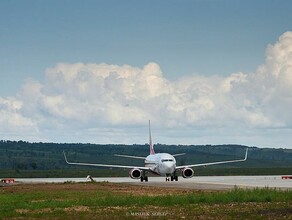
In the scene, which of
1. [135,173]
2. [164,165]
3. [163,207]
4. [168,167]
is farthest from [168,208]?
[135,173]

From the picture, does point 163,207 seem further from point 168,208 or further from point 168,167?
point 168,167

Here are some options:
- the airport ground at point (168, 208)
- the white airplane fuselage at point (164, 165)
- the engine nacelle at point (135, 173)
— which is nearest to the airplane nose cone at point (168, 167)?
the white airplane fuselage at point (164, 165)

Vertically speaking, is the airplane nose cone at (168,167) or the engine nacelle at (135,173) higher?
the airplane nose cone at (168,167)

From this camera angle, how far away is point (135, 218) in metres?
38.0

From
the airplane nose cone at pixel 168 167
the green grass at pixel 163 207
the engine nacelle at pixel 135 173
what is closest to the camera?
the green grass at pixel 163 207

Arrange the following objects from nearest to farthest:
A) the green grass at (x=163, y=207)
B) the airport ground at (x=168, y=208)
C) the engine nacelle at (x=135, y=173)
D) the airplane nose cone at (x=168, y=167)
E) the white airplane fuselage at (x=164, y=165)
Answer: the airport ground at (x=168, y=208) → the green grass at (x=163, y=207) → the airplane nose cone at (x=168, y=167) → the white airplane fuselage at (x=164, y=165) → the engine nacelle at (x=135, y=173)

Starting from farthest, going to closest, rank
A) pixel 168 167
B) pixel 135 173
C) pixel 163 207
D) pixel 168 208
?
pixel 135 173 < pixel 168 167 < pixel 163 207 < pixel 168 208

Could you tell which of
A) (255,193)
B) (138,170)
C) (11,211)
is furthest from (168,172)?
(11,211)

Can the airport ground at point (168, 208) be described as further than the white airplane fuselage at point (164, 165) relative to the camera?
No

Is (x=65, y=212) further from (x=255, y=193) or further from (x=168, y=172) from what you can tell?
(x=168, y=172)

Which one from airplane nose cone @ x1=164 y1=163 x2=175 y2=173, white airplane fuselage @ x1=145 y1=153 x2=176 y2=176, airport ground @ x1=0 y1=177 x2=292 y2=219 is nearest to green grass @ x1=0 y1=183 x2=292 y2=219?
airport ground @ x1=0 y1=177 x2=292 y2=219

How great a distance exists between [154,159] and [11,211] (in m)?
63.8

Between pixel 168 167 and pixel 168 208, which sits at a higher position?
pixel 168 167

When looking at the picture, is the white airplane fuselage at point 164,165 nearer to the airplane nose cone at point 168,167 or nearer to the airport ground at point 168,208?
the airplane nose cone at point 168,167
